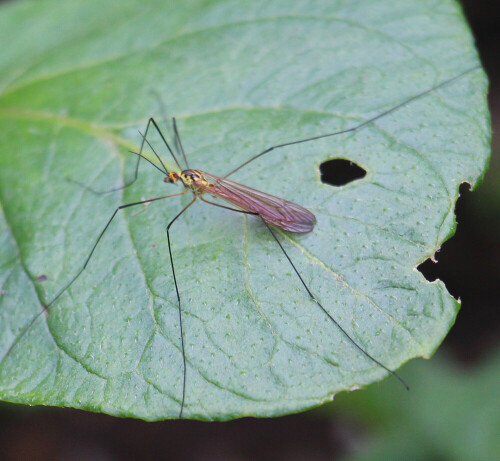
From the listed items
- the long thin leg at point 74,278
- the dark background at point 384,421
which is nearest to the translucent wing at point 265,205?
the long thin leg at point 74,278

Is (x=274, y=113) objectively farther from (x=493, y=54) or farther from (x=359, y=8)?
(x=493, y=54)

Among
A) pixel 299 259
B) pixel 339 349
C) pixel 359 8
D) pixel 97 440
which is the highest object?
pixel 359 8

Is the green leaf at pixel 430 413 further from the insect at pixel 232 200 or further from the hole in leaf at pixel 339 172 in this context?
the hole in leaf at pixel 339 172

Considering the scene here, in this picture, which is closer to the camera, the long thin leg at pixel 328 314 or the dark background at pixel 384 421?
the long thin leg at pixel 328 314

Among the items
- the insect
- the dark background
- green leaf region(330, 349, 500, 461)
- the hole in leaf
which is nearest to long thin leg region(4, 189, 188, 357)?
the insect

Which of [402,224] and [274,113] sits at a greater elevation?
[274,113]

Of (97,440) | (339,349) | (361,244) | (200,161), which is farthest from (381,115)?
(97,440)
